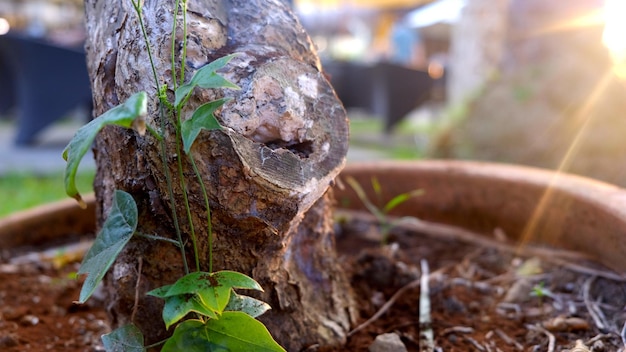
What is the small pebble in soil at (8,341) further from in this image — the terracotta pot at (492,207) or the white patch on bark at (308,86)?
the white patch on bark at (308,86)

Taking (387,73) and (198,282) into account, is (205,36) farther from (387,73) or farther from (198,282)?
(387,73)

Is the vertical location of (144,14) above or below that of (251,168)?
above

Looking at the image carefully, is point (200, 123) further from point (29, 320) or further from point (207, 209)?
point (29, 320)

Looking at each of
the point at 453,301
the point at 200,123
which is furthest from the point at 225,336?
the point at 453,301

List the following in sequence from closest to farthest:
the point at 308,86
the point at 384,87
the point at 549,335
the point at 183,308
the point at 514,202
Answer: the point at 183,308
the point at 308,86
the point at 549,335
the point at 514,202
the point at 384,87

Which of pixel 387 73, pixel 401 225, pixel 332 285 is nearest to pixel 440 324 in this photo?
pixel 332 285

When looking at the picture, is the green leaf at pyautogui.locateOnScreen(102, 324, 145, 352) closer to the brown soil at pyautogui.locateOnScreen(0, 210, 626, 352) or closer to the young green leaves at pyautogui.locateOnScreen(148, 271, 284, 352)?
the young green leaves at pyautogui.locateOnScreen(148, 271, 284, 352)

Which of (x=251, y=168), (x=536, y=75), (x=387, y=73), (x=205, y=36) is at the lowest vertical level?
(x=387, y=73)
